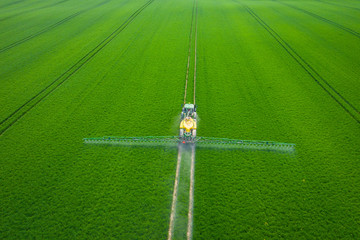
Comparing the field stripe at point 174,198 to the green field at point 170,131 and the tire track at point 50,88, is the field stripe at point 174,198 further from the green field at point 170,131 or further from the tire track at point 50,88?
the tire track at point 50,88

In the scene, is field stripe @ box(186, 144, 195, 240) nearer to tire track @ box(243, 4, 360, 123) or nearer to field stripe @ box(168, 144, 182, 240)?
field stripe @ box(168, 144, 182, 240)

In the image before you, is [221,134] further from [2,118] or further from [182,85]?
[2,118]

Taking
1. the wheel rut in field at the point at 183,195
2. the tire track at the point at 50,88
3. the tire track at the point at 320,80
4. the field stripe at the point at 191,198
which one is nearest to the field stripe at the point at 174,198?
the wheel rut in field at the point at 183,195

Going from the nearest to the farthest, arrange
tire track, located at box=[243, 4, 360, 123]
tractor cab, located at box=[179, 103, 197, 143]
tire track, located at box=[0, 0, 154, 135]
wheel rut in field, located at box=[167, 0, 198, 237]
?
1. wheel rut in field, located at box=[167, 0, 198, 237]
2. tractor cab, located at box=[179, 103, 197, 143]
3. tire track, located at box=[0, 0, 154, 135]
4. tire track, located at box=[243, 4, 360, 123]

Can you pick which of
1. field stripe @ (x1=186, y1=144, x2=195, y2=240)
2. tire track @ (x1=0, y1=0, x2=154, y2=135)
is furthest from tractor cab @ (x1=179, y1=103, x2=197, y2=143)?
tire track @ (x1=0, y1=0, x2=154, y2=135)

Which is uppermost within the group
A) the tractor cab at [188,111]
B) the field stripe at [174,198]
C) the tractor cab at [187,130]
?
the tractor cab at [188,111]

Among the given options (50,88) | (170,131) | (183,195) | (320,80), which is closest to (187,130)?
(170,131)

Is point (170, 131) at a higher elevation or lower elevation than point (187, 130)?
lower

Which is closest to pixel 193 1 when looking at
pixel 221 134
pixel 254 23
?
pixel 254 23

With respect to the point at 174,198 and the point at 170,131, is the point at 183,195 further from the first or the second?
the point at 170,131
